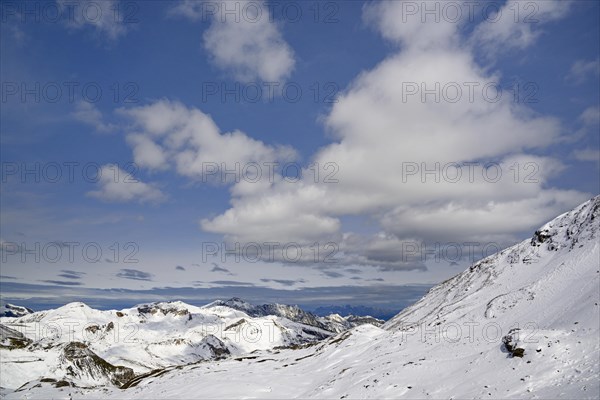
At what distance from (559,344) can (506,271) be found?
2953 inches

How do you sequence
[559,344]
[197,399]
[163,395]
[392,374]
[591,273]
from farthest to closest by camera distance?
[591,273]
[163,395]
[197,399]
[392,374]
[559,344]

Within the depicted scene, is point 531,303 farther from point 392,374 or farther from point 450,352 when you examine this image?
point 392,374

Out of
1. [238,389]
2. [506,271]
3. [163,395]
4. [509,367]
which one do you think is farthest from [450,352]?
[506,271]

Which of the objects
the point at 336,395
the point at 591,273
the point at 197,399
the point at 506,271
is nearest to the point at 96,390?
the point at 197,399

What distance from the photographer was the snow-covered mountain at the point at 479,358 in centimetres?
2811

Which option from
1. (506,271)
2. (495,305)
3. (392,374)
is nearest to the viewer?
(392,374)

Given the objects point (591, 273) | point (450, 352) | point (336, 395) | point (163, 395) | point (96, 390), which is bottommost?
point (96, 390)

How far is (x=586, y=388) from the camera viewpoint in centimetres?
2158

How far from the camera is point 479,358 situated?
118ft

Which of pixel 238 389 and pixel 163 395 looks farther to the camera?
pixel 163 395

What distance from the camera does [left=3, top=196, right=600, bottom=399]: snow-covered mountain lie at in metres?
28.1

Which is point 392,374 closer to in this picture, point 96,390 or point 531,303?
point 531,303

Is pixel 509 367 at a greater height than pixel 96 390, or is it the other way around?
pixel 509 367

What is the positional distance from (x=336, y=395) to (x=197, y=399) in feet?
52.4
